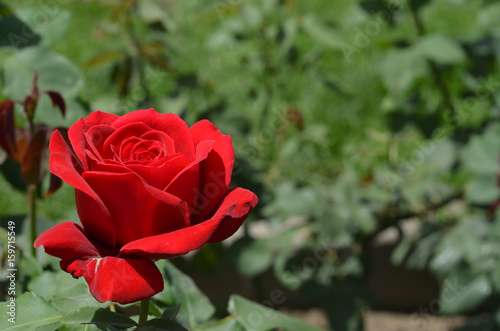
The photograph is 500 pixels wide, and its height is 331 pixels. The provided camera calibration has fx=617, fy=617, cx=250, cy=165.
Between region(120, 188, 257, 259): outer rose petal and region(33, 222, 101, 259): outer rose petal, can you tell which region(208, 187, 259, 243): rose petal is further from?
region(33, 222, 101, 259): outer rose petal

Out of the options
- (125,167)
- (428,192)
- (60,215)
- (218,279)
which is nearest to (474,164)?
(428,192)

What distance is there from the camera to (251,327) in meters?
0.73

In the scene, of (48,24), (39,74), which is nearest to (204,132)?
(39,74)

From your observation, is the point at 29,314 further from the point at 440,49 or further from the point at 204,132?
the point at 440,49

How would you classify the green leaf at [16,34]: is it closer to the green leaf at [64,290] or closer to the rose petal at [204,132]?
the green leaf at [64,290]

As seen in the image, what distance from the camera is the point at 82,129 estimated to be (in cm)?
57

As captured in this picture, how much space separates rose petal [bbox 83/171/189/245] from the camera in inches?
20.6

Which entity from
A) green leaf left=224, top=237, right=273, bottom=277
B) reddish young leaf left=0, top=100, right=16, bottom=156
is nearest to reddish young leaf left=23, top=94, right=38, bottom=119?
reddish young leaf left=0, top=100, right=16, bottom=156

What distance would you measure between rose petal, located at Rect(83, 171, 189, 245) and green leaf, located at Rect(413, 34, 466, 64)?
1094 mm

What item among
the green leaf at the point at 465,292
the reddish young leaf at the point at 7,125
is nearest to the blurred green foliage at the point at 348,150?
the green leaf at the point at 465,292

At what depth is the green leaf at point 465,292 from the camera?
146 centimetres

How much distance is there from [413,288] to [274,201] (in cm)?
88

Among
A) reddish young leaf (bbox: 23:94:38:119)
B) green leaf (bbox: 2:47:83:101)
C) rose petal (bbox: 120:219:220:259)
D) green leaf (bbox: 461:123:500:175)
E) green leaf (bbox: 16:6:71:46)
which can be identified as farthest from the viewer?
green leaf (bbox: 461:123:500:175)

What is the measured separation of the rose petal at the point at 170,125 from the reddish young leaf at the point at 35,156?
0.88 ft
